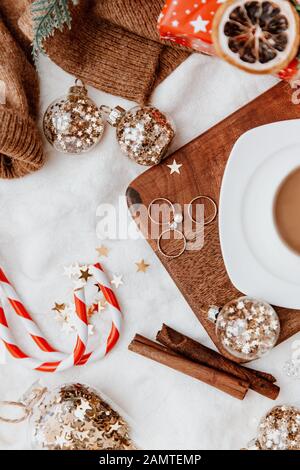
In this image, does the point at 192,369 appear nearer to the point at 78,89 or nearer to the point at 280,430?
the point at 280,430

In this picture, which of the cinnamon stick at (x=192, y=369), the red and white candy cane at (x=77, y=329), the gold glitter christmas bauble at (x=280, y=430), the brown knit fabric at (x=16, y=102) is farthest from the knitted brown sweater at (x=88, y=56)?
the gold glitter christmas bauble at (x=280, y=430)

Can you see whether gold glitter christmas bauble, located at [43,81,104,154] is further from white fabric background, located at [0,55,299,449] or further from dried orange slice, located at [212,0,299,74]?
dried orange slice, located at [212,0,299,74]

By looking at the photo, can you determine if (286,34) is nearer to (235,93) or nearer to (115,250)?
(235,93)

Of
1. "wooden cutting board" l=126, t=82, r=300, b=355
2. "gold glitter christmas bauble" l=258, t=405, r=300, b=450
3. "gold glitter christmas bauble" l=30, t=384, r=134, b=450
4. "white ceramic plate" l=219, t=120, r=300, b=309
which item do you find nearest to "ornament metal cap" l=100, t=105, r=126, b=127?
"wooden cutting board" l=126, t=82, r=300, b=355

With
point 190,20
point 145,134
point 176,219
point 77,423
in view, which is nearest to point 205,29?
point 190,20

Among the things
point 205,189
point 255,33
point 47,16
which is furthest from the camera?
point 205,189

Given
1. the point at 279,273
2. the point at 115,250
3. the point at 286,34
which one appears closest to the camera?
the point at 286,34

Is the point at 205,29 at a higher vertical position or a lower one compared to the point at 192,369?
higher
